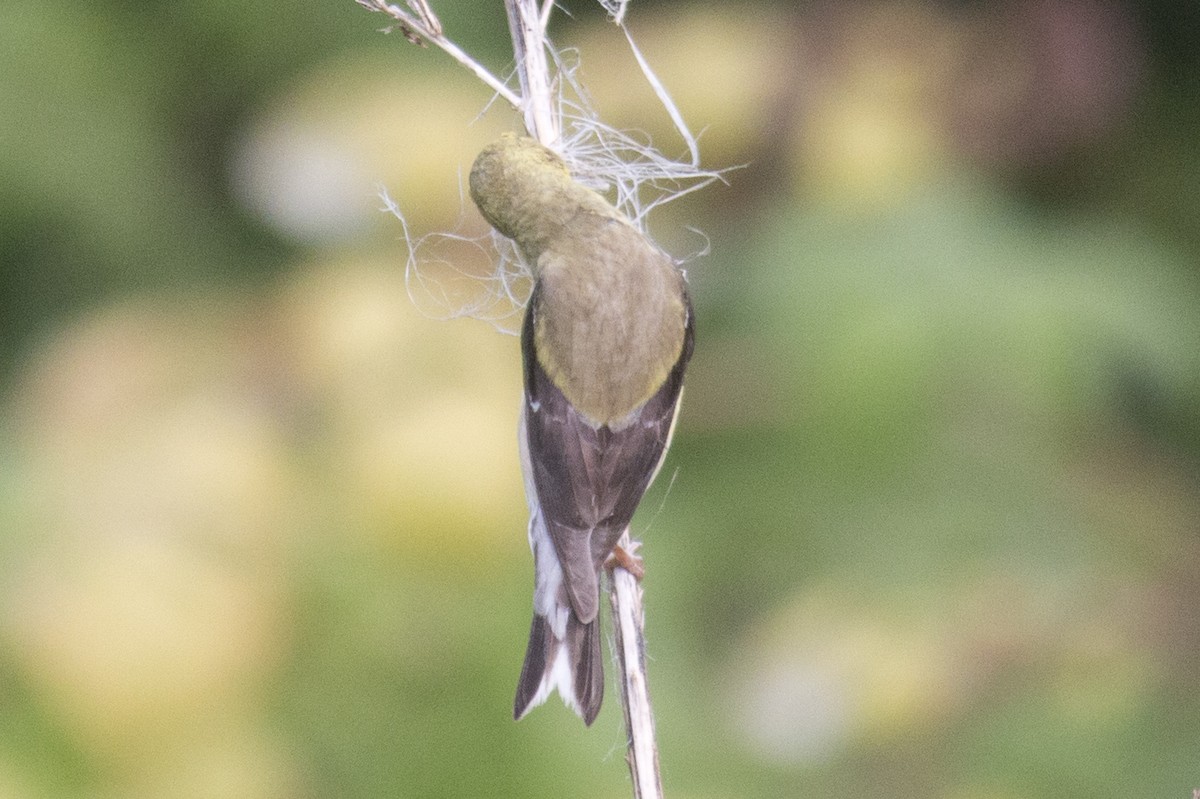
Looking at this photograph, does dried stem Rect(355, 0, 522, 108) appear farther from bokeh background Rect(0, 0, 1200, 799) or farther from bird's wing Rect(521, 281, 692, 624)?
bokeh background Rect(0, 0, 1200, 799)

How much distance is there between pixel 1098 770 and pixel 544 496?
154cm

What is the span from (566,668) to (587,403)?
1.32 ft

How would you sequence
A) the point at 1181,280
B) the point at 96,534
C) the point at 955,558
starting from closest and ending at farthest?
the point at 96,534, the point at 955,558, the point at 1181,280

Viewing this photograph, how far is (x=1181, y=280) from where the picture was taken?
12.4ft

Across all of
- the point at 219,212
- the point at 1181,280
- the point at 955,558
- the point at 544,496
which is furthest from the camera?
the point at 219,212

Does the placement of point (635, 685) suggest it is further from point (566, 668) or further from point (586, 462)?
point (586, 462)

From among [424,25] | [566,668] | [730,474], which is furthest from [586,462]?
[730,474]

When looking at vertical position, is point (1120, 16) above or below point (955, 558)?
above

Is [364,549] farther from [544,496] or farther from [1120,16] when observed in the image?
[1120,16]

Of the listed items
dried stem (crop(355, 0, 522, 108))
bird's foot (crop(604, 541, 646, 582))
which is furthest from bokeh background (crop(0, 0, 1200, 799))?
dried stem (crop(355, 0, 522, 108))

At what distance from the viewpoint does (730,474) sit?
11.1ft

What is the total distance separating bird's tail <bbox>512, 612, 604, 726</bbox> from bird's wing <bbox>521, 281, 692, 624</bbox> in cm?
6

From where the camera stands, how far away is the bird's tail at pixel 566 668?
2127 millimetres

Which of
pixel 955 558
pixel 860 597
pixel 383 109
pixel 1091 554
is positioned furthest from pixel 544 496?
pixel 383 109
